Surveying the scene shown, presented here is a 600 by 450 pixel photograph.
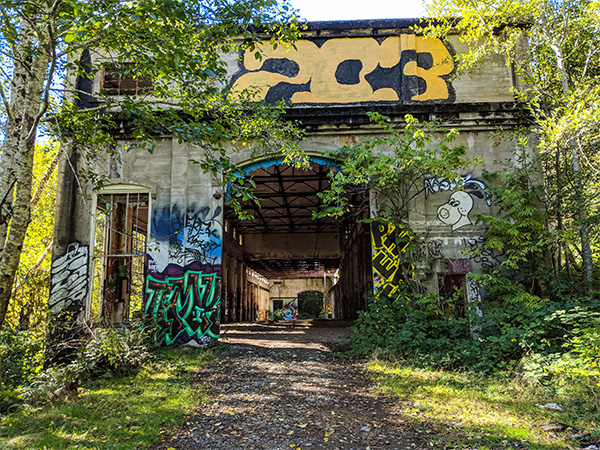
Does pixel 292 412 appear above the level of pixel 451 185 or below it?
below

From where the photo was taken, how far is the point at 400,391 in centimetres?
614

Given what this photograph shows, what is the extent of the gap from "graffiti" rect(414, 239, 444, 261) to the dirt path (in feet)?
11.4

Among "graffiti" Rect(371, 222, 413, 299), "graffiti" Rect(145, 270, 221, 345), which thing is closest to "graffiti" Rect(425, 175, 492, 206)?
"graffiti" Rect(371, 222, 413, 299)

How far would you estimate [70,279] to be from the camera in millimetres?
10164

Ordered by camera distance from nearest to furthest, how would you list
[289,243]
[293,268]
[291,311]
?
[289,243]
[293,268]
[291,311]

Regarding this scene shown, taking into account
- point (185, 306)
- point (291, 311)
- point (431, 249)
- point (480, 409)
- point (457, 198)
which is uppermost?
point (457, 198)

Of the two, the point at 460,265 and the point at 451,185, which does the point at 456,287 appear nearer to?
the point at 460,265

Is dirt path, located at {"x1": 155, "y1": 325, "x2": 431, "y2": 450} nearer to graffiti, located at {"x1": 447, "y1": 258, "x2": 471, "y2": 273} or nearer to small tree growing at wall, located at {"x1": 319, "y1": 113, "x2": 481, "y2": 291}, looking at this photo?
small tree growing at wall, located at {"x1": 319, "y1": 113, "x2": 481, "y2": 291}

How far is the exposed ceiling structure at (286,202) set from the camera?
15938 millimetres

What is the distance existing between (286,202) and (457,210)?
10649 mm

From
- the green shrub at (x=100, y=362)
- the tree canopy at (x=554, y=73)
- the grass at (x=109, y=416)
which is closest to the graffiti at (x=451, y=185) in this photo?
the tree canopy at (x=554, y=73)

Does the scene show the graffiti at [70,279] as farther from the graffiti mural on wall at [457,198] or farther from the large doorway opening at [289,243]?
the graffiti mural on wall at [457,198]

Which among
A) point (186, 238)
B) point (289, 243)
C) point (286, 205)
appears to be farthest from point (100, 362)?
point (289, 243)

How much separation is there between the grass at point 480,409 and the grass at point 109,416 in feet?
9.62
